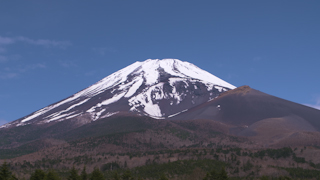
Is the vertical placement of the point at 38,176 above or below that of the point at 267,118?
below

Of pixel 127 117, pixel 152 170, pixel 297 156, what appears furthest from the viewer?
pixel 127 117

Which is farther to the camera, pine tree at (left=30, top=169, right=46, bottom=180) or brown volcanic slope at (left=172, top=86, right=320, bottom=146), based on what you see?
brown volcanic slope at (left=172, top=86, right=320, bottom=146)

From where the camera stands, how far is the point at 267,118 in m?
169

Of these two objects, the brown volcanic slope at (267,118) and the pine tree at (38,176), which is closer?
the pine tree at (38,176)

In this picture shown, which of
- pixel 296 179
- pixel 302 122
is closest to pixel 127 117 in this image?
pixel 302 122

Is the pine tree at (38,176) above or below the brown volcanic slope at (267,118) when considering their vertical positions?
below

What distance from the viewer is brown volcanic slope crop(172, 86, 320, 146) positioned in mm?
137438

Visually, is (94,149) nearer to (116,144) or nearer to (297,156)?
(116,144)

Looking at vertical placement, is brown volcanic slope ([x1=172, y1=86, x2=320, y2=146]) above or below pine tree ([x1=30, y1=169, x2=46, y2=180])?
above

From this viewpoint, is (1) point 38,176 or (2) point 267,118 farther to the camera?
(2) point 267,118

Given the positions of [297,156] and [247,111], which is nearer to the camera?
[297,156]

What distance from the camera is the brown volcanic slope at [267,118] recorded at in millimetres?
137438

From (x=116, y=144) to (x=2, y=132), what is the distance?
8703 centimetres

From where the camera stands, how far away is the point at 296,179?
75.1 metres
